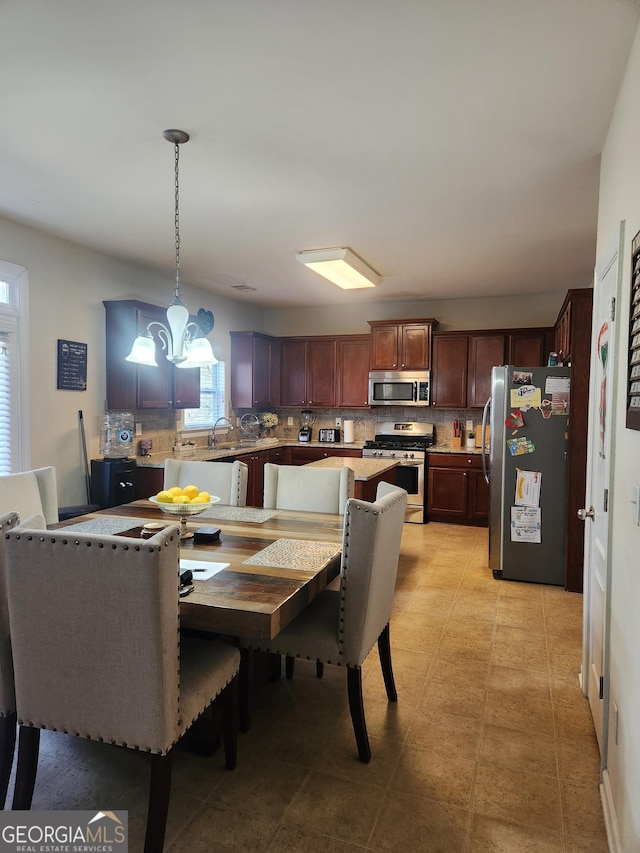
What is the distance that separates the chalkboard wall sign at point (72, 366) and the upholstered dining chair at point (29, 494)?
4.49ft

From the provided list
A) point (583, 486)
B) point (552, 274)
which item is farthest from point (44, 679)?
point (552, 274)

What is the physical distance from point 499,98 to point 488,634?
9.28 ft

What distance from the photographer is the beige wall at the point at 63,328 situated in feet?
13.0

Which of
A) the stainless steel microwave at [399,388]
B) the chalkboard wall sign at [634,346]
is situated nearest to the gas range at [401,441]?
the stainless steel microwave at [399,388]

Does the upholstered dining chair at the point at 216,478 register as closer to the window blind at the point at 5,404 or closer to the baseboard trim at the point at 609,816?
the window blind at the point at 5,404

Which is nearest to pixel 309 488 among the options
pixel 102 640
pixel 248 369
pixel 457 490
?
pixel 102 640

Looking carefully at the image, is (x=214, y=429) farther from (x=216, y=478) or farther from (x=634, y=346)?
(x=634, y=346)

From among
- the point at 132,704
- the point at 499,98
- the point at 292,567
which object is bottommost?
the point at 132,704

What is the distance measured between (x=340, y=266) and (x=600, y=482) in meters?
3.07

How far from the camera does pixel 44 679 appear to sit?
161 centimetres

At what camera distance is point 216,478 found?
3.38 m

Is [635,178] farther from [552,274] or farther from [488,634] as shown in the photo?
[552,274]

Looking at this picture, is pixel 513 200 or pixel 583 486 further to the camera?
pixel 583 486

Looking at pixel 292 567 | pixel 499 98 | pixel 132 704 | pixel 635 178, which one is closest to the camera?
pixel 132 704
